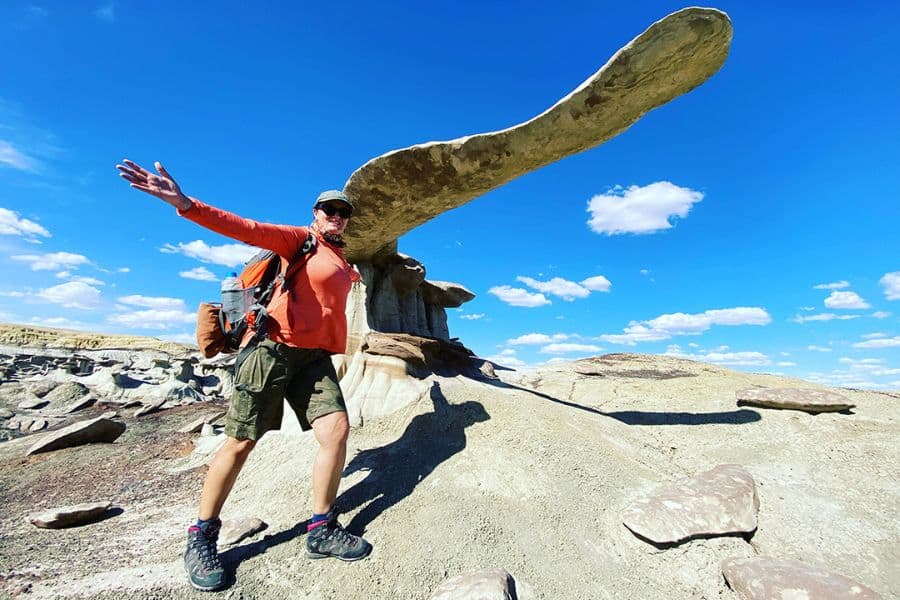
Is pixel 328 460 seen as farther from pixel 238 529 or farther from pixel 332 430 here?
pixel 238 529

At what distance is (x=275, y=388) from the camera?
2.67m

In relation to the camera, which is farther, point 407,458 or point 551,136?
point 551,136

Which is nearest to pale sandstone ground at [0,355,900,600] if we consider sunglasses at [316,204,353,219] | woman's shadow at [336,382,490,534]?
woman's shadow at [336,382,490,534]

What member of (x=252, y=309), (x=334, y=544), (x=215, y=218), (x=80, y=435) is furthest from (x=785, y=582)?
(x=80, y=435)

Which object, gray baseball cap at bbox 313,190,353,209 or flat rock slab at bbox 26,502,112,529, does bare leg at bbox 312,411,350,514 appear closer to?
gray baseball cap at bbox 313,190,353,209

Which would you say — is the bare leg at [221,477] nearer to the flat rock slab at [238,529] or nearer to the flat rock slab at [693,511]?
the flat rock slab at [238,529]

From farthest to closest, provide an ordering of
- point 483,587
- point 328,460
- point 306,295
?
point 306,295
point 328,460
point 483,587

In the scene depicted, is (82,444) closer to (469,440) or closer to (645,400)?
(469,440)

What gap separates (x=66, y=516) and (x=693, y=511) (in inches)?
177

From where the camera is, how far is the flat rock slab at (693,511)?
288cm

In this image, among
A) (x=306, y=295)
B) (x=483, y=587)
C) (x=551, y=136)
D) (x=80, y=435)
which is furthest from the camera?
(x=80, y=435)

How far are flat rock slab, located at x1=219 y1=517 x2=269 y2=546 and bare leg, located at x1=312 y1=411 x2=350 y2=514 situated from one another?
573 millimetres

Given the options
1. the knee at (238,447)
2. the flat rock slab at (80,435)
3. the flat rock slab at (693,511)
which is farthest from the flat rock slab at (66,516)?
the flat rock slab at (693,511)

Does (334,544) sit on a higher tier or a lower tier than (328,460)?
lower
